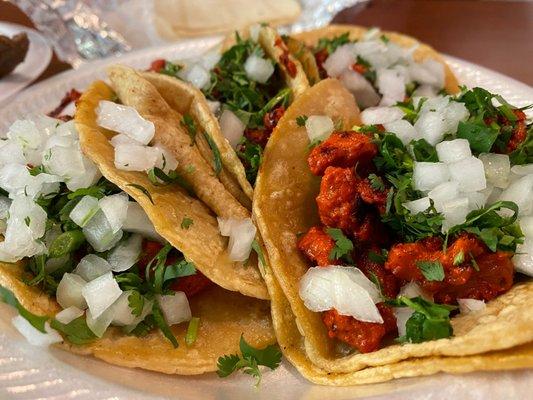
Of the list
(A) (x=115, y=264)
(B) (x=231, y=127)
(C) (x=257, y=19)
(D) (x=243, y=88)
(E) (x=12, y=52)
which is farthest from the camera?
(C) (x=257, y=19)

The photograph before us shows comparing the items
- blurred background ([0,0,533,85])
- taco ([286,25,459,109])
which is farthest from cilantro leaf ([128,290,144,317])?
blurred background ([0,0,533,85])

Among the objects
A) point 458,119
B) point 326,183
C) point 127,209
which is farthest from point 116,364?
point 458,119

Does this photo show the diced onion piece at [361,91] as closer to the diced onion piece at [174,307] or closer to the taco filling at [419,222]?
the taco filling at [419,222]

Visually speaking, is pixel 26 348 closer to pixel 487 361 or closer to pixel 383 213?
pixel 383 213

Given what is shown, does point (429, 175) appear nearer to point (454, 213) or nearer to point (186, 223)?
point (454, 213)

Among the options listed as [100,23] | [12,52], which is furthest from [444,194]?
[100,23]

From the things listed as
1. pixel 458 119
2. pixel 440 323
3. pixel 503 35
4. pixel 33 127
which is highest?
pixel 458 119
